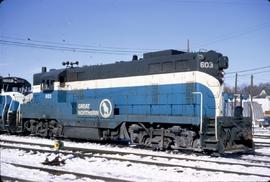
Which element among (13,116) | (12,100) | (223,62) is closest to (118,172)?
(223,62)

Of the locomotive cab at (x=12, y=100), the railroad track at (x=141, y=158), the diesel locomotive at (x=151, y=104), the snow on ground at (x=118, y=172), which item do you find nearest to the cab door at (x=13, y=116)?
the locomotive cab at (x=12, y=100)

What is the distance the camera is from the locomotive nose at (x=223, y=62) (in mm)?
14266

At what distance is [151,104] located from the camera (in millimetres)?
15375

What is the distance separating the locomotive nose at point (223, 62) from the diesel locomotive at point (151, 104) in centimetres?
3

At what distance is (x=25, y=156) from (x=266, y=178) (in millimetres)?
8288

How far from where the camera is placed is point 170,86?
1481 centimetres

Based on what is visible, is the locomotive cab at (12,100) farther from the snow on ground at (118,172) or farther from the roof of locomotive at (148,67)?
the snow on ground at (118,172)

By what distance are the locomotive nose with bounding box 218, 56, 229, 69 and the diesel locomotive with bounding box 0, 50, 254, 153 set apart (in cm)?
3

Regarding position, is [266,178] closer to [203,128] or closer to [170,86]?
[203,128]

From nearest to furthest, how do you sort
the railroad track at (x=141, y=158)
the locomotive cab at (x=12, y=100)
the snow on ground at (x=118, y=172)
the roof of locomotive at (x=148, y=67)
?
1. the snow on ground at (x=118, y=172)
2. the railroad track at (x=141, y=158)
3. the roof of locomotive at (x=148, y=67)
4. the locomotive cab at (x=12, y=100)

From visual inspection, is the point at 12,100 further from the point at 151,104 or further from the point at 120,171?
the point at 120,171

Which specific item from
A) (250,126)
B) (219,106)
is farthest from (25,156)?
(250,126)

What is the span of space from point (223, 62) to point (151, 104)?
135 inches

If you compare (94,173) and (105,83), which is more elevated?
(105,83)
